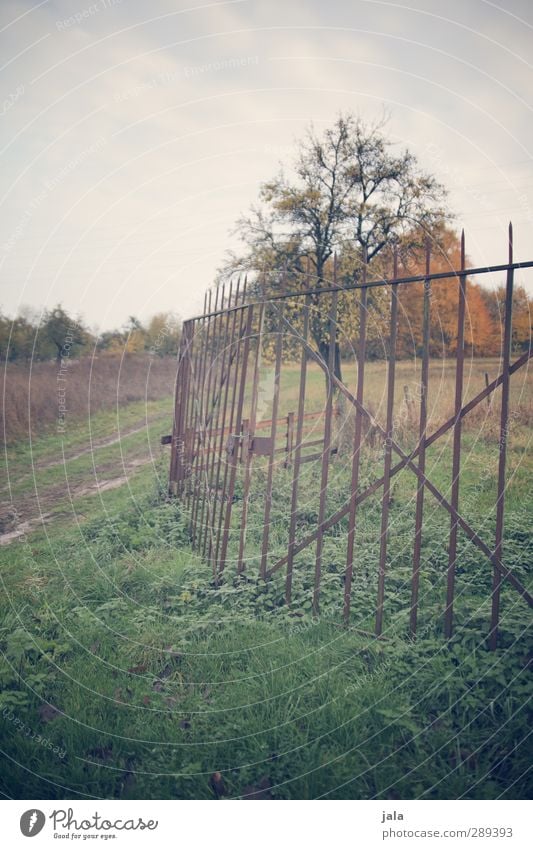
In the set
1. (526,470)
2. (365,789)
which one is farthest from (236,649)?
(526,470)

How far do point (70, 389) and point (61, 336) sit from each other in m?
2.89

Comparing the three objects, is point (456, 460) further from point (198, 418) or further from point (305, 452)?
point (305, 452)

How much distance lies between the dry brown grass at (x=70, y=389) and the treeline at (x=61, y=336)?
1.69 ft

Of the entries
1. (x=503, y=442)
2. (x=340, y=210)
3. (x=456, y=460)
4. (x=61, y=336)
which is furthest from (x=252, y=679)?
(x=61, y=336)

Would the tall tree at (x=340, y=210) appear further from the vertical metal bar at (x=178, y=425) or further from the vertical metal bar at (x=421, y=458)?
the vertical metal bar at (x=421, y=458)

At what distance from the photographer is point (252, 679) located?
11.1 feet

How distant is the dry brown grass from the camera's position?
13.6 metres

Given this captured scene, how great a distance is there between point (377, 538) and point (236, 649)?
246 centimetres

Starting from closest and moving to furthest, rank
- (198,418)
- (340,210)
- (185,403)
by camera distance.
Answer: (198,418)
(185,403)
(340,210)

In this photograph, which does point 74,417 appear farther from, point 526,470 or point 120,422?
point 526,470

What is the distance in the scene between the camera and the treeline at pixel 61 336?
52.8ft

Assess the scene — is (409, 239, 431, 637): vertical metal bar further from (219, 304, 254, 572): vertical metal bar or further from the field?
(219, 304, 254, 572): vertical metal bar

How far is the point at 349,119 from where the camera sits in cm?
1387

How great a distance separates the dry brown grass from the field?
7105mm
